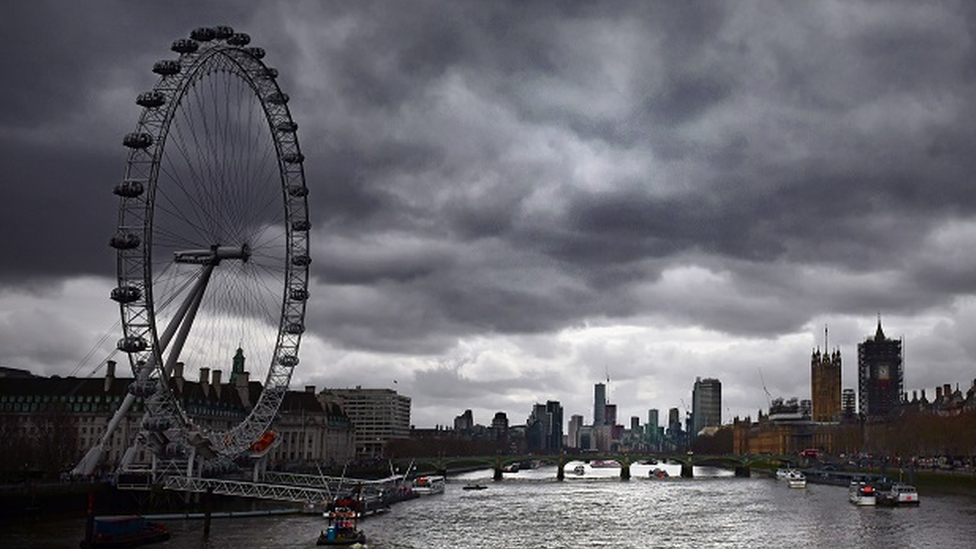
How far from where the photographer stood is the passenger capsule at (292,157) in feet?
301

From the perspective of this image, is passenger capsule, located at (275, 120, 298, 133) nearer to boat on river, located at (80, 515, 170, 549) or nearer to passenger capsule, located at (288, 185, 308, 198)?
passenger capsule, located at (288, 185, 308, 198)

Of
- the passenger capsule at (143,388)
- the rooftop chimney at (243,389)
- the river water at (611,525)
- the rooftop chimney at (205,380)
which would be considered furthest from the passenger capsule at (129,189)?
the rooftop chimney at (243,389)

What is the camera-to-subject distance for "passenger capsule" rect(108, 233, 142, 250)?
250 ft

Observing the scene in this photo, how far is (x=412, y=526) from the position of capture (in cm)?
9019

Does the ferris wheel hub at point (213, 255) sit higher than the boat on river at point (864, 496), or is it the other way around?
the ferris wheel hub at point (213, 255)

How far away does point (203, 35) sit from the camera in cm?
7800

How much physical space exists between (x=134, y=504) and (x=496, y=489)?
70216 mm

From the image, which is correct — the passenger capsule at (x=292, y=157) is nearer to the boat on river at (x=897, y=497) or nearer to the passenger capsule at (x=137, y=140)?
the passenger capsule at (x=137, y=140)

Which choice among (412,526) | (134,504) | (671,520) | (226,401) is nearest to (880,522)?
(671,520)

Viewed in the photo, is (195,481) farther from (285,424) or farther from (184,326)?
(285,424)

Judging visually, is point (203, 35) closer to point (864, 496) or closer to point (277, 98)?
point (277, 98)

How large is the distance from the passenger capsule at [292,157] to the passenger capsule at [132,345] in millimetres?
20971

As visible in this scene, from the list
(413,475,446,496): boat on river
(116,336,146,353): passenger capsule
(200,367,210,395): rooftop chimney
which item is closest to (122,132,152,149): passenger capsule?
(116,336,146,353): passenger capsule

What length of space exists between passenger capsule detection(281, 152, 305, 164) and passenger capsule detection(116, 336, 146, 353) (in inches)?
826
